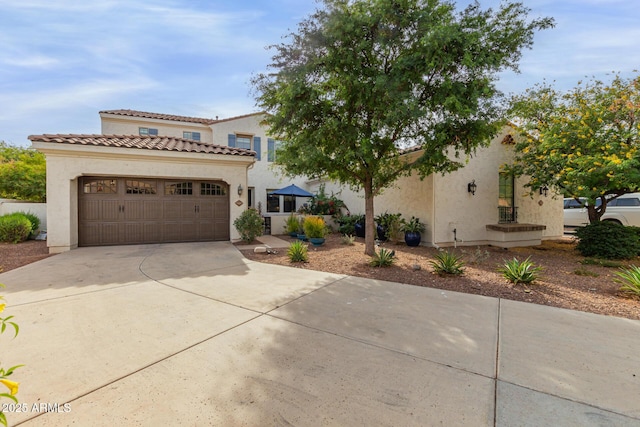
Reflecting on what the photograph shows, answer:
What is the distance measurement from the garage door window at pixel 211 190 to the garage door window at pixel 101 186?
3046 millimetres

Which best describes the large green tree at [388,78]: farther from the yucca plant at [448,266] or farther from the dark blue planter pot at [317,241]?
the dark blue planter pot at [317,241]

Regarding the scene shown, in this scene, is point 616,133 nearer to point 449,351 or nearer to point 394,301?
point 394,301

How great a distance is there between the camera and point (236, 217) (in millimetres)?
11570

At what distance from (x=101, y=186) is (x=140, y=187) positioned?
127cm

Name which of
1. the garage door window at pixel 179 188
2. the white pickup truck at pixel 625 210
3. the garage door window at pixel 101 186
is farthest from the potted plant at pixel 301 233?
the white pickup truck at pixel 625 210

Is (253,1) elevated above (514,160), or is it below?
above

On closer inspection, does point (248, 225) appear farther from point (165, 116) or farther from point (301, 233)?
point (165, 116)

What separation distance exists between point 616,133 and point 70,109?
19505 millimetres

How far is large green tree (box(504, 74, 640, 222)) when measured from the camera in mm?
7734

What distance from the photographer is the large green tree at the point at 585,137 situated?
773cm

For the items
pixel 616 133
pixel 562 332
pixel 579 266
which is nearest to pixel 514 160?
pixel 616 133

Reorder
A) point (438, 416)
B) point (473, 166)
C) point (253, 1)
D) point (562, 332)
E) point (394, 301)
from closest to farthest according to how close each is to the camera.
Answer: point (438, 416), point (562, 332), point (394, 301), point (253, 1), point (473, 166)

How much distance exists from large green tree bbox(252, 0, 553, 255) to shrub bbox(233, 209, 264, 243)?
164 inches

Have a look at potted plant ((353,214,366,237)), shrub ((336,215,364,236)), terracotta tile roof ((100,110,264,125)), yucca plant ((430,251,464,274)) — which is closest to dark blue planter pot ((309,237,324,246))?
potted plant ((353,214,366,237))
